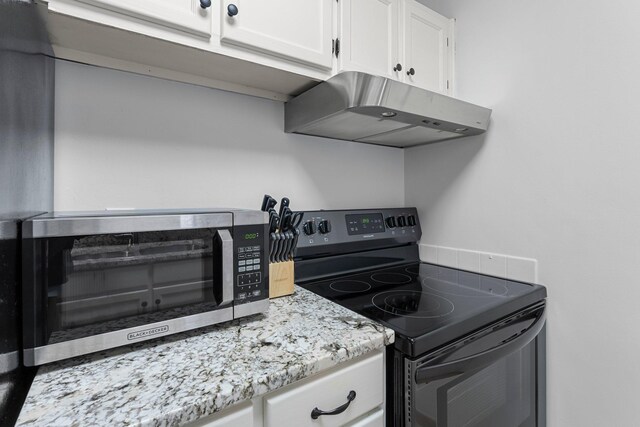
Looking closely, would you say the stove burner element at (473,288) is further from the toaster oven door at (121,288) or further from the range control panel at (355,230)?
the toaster oven door at (121,288)

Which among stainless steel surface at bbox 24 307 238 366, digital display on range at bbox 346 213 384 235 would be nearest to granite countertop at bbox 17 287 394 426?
stainless steel surface at bbox 24 307 238 366

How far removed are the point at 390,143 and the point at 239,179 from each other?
0.85 m

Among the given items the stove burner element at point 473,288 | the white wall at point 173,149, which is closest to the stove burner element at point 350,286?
the stove burner element at point 473,288

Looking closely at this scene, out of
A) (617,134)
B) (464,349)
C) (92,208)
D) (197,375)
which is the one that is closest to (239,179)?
(92,208)

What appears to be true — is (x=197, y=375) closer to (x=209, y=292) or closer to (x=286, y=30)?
(x=209, y=292)

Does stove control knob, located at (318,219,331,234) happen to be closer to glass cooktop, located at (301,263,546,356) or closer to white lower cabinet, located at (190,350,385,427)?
glass cooktop, located at (301,263,546,356)

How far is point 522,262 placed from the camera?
1275 mm

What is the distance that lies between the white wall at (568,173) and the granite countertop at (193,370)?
0.85 m

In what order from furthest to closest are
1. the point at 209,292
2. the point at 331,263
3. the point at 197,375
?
the point at 331,263 < the point at 209,292 < the point at 197,375

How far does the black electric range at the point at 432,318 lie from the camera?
0.78 m

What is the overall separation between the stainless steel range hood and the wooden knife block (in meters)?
0.55

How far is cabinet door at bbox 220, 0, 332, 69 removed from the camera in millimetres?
884

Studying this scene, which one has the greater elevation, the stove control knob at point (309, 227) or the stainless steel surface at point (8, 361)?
the stove control knob at point (309, 227)

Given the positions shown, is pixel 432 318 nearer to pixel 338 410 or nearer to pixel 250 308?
pixel 338 410
